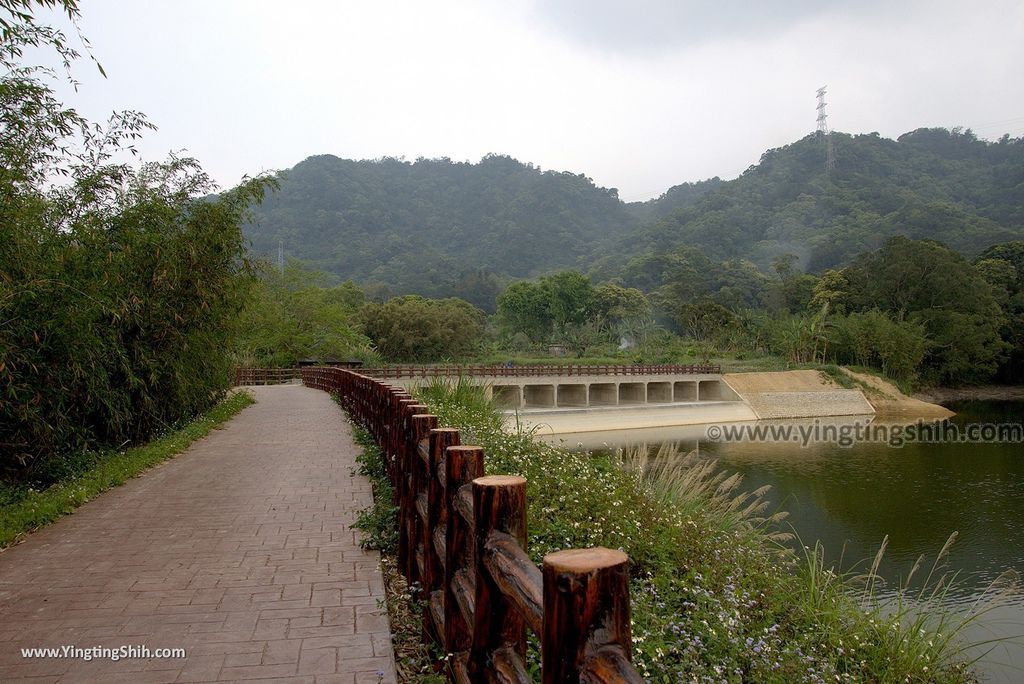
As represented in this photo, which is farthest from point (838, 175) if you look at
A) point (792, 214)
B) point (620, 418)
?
point (620, 418)

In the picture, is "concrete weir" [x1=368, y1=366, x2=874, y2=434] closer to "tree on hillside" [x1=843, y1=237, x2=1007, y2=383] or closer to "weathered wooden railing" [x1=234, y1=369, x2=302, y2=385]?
"weathered wooden railing" [x1=234, y1=369, x2=302, y2=385]

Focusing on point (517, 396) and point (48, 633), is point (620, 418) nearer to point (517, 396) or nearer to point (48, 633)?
point (517, 396)

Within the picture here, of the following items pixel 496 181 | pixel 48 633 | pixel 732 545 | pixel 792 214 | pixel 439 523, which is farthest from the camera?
pixel 496 181

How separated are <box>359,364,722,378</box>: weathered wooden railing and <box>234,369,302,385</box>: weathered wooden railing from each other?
17.2 ft

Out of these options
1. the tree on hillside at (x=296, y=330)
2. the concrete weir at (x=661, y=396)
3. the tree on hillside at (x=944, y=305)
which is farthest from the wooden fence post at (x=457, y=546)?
the tree on hillside at (x=944, y=305)

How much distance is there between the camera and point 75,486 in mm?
6332

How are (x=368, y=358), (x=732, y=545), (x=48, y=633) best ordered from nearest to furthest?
(x=48, y=633), (x=732, y=545), (x=368, y=358)

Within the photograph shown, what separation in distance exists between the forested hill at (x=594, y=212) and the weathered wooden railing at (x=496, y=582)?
231ft

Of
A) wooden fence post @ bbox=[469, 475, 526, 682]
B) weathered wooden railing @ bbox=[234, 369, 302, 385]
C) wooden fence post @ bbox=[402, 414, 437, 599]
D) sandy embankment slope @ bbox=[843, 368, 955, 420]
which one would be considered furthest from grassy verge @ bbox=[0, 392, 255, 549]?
sandy embankment slope @ bbox=[843, 368, 955, 420]

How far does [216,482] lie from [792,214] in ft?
321

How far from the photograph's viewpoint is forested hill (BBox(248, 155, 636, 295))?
284 feet

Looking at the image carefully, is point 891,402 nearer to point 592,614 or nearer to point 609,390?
point 609,390

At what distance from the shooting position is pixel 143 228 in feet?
30.0

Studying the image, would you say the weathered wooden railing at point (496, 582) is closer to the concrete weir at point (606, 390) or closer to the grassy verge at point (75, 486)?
the grassy verge at point (75, 486)
